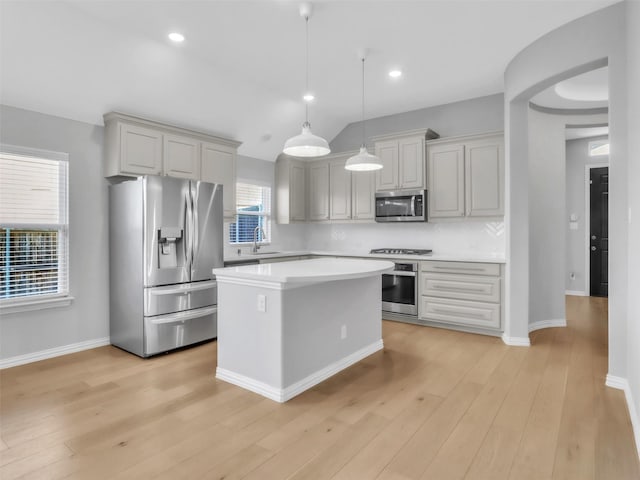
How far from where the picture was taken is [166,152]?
13.5 feet

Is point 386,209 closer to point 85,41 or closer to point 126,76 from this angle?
point 126,76

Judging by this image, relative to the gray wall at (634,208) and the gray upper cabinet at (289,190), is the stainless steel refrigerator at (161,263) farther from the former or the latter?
the gray wall at (634,208)

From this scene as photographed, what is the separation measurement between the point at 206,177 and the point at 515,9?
355cm

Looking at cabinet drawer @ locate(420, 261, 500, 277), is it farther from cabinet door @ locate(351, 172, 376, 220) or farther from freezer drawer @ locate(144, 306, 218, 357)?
freezer drawer @ locate(144, 306, 218, 357)

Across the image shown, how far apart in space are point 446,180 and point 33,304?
15.4 feet

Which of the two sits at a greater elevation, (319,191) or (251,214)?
(319,191)

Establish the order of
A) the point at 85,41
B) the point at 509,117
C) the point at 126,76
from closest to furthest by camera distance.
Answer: the point at 85,41, the point at 126,76, the point at 509,117

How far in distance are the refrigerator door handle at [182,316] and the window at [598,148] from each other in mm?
6744

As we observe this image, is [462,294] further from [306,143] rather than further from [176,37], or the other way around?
[176,37]

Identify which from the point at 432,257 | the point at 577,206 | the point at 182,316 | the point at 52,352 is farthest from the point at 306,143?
the point at 577,206

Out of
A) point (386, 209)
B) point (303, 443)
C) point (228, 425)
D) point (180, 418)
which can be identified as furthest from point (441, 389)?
point (386, 209)

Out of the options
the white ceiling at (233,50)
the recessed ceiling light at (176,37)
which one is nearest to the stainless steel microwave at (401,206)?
the white ceiling at (233,50)

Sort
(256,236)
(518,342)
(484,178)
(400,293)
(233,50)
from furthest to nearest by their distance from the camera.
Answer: (256,236) → (400,293) → (484,178) → (518,342) → (233,50)

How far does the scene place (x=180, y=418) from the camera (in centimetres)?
238
